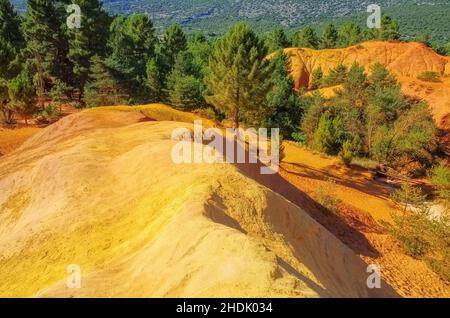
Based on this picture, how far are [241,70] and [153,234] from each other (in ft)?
60.5

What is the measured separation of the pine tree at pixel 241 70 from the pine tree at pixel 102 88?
1451cm

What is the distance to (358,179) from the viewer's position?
92.1ft

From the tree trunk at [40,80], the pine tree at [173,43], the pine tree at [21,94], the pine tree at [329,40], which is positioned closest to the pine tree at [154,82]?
the tree trunk at [40,80]

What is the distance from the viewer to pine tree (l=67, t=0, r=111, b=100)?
3897cm

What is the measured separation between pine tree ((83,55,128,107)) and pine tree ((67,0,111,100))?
8.69ft

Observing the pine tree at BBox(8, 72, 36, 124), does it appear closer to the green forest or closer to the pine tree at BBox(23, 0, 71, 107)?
the green forest

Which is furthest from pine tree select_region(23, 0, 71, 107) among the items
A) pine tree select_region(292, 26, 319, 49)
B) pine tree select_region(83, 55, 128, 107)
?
pine tree select_region(292, 26, 319, 49)

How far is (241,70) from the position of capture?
2566 centimetres

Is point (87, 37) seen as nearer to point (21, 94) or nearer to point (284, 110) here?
point (21, 94)

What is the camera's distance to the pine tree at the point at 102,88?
3662 cm

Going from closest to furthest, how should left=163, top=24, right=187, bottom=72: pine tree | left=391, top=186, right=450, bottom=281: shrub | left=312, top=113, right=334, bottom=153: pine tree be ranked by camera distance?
left=391, top=186, right=450, bottom=281: shrub → left=312, top=113, right=334, bottom=153: pine tree → left=163, top=24, right=187, bottom=72: pine tree

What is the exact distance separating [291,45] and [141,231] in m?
75.4

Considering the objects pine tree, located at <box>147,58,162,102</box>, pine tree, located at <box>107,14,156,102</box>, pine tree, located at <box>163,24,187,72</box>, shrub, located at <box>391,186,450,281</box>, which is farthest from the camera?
pine tree, located at <box>163,24,187,72</box>
